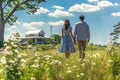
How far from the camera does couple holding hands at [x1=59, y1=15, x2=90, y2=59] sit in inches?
698

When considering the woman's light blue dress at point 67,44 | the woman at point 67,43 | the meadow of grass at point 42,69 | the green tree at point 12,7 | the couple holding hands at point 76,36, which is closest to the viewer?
the meadow of grass at point 42,69

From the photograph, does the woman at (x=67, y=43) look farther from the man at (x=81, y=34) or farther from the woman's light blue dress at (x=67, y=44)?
the man at (x=81, y=34)

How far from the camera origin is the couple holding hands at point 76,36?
17.7 metres

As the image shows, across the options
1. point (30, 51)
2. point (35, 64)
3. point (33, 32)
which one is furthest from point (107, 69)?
point (33, 32)

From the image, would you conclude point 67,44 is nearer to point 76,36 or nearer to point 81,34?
point 76,36

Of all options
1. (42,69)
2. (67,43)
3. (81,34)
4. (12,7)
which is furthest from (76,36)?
(12,7)

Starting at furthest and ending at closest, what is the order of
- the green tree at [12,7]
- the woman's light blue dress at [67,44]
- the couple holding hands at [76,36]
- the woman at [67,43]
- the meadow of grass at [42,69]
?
1. the green tree at [12,7]
2. the woman's light blue dress at [67,44]
3. the woman at [67,43]
4. the couple holding hands at [76,36]
5. the meadow of grass at [42,69]

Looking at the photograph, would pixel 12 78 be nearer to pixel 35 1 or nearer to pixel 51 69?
pixel 51 69

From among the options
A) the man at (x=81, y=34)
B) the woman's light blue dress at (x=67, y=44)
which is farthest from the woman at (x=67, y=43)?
the man at (x=81, y=34)

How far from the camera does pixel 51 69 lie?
980 cm

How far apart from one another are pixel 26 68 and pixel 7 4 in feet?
155

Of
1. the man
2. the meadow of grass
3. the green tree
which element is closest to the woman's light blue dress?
the man

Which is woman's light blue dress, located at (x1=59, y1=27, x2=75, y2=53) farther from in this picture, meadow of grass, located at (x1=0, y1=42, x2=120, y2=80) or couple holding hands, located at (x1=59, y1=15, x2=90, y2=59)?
meadow of grass, located at (x1=0, y1=42, x2=120, y2=80)

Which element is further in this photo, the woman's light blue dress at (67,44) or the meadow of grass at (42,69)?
the woman's light blue dress at (67,44)
